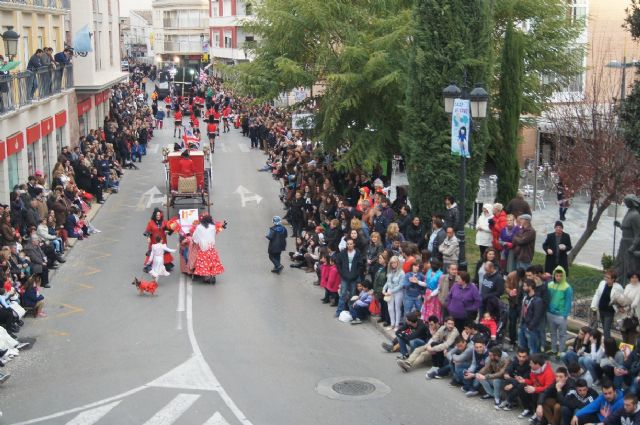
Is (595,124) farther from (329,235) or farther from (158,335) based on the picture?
(158,335)

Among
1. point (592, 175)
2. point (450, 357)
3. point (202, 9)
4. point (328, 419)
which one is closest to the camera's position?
point (328, 419)

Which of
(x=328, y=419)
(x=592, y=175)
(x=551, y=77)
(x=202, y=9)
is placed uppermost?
(x=202, y=9)

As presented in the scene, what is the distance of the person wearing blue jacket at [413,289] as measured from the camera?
18.2 m

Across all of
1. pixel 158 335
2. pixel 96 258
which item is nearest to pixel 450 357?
pixel 158 335

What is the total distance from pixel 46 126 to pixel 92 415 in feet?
67.3

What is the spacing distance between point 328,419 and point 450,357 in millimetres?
→ 2562

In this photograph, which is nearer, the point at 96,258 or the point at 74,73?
the point at 96,258

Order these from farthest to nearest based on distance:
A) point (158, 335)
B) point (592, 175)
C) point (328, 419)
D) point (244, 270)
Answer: point (244, 270) → point (592, 175) → point (158, 335) → point (328, 419)

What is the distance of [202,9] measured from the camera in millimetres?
107438

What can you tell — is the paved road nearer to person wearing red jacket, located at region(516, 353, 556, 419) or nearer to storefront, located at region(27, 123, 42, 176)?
person wearing red jacket, located at region(516, 353, 556, 419)

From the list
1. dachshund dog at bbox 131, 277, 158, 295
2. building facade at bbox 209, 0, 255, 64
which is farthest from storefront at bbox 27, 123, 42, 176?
building facade at bbox 209, 0, 255, 64

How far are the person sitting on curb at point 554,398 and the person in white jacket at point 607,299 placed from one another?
85.1 inches

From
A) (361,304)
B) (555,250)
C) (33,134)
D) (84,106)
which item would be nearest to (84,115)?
(84,106)

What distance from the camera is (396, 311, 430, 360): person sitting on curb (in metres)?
17.0
